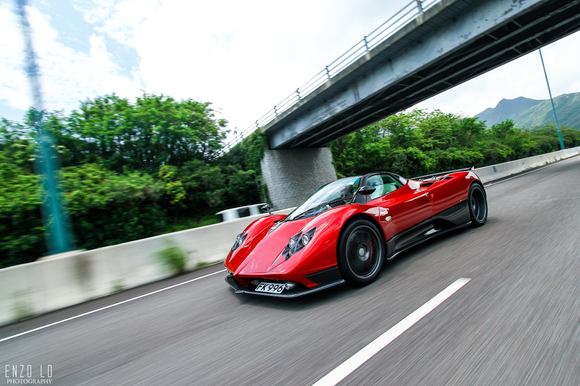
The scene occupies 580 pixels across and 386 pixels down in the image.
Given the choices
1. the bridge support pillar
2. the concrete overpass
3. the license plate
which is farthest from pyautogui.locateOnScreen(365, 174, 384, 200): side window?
the bridge support pillar

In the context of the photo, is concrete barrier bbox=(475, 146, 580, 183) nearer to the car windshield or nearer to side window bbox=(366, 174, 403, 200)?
side window bbox=(366, 174, 403, 200)

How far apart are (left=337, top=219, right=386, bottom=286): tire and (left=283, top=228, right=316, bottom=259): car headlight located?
1.05ft

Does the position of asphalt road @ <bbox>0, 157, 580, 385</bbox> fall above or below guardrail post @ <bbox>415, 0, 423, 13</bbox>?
below

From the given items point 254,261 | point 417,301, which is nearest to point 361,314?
point 417,301

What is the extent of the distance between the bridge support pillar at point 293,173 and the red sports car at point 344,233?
18.9 meters

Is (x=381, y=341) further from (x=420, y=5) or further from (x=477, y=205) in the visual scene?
(x=420, y=5)

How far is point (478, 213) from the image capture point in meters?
5.74

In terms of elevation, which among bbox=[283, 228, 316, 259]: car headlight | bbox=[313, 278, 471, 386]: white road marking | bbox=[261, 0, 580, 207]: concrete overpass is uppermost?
bbox=[261, 0, 580, 207]: concrete overpass

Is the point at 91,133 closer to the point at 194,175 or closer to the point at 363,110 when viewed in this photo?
the point at 194,175

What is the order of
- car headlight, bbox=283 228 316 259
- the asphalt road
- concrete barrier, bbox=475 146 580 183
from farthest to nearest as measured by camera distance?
concrete barrier, bbox=475 146 580 183
car headlight, bbox=283 228 316 259
the asphalt road

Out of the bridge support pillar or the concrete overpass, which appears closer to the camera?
the concrete overpass

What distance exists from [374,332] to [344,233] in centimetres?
118

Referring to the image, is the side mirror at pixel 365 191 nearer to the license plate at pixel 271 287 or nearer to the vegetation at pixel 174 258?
the license plate at pixel 271 287

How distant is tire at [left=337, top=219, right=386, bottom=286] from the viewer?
11.2 feet
